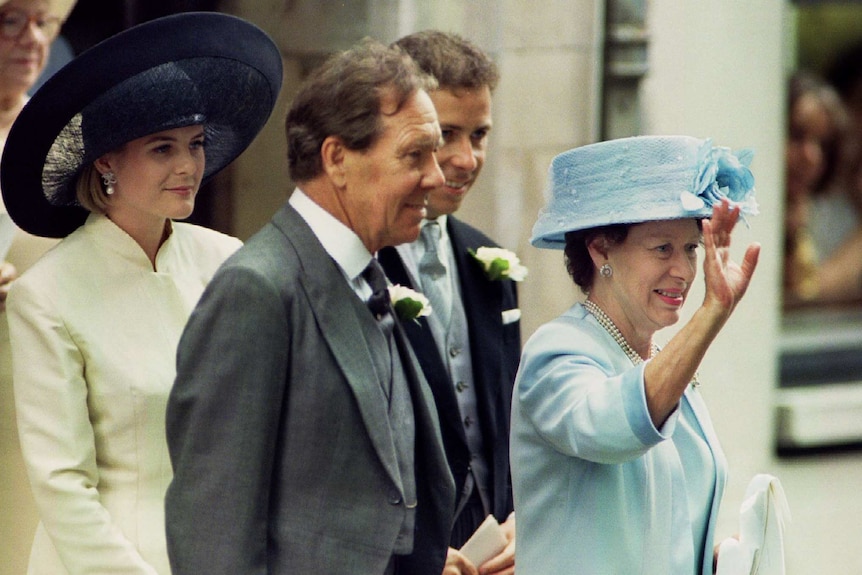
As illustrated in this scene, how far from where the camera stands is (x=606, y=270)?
10.3ft

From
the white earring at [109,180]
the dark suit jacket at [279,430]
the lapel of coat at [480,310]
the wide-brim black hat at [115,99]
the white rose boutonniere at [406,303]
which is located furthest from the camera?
the lapel of coat at [480,310]

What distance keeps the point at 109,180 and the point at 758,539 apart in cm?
159

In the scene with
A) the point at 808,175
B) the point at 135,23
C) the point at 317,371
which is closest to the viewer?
the point at 317,371

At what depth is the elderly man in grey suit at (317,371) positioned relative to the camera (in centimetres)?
271

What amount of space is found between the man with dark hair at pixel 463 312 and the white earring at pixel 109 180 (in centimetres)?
74

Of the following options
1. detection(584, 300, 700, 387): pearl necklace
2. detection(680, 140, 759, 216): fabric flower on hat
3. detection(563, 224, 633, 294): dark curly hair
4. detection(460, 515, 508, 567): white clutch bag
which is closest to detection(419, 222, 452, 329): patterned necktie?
detection(460, 515, 508, 567): white clutch bag

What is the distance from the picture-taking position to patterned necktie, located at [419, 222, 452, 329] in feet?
12.7

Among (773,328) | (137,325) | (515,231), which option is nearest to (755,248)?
(137,325)

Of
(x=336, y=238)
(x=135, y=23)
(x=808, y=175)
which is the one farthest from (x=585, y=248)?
(x=808, y=175)

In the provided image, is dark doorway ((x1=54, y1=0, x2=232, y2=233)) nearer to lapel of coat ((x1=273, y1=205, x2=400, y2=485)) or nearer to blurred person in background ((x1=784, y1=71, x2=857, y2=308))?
lapel of coat ((x1=273, y1=205, x2=400, y2=485))

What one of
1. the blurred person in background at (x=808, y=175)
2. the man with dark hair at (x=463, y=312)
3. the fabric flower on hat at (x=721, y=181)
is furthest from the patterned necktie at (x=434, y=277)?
the blurred person in background at (x=808, y=175)

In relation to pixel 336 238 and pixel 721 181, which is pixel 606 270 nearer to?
pixel 721 181

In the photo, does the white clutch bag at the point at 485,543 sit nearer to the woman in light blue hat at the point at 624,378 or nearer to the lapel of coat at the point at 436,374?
the lapel of coat at the point at 436,374

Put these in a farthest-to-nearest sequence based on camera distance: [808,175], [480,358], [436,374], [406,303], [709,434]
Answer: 1. [808,175]
2. [480,358]
3. [436,374]
4. [406,303]
5. [709,434]
